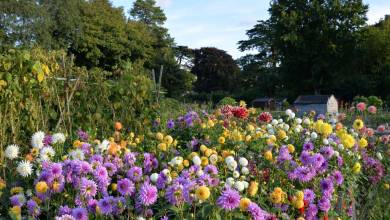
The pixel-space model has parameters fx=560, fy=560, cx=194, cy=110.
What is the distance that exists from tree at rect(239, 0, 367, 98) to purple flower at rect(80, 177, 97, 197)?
119ft

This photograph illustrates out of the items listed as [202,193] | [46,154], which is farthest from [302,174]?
[46,154]

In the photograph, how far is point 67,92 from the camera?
6391 millimetres

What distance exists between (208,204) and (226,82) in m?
56.3

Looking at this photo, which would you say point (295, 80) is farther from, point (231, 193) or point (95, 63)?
point (231, 193)

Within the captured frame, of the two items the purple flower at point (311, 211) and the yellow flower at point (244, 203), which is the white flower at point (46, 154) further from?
the purple flower at point (311, 211)

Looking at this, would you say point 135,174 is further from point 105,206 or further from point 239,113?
point 239,113

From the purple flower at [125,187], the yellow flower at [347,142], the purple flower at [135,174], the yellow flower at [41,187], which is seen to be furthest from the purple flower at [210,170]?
the yellow flower at [347,142]

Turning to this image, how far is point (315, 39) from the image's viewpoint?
130 feet

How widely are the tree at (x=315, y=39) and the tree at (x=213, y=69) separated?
56.8 feet

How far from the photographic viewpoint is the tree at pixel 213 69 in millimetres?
58719

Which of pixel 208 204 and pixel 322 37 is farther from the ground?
pixel 322 37

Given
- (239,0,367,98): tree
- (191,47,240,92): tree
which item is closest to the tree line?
(239,0,367,98): tree

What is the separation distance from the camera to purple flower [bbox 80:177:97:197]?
2666 millimetres

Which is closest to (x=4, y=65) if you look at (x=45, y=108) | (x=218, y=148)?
(x=45, y=108)
